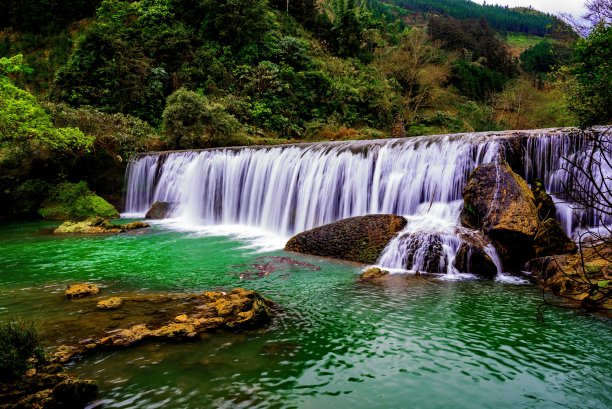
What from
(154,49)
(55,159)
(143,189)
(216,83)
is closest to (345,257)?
(143,189)

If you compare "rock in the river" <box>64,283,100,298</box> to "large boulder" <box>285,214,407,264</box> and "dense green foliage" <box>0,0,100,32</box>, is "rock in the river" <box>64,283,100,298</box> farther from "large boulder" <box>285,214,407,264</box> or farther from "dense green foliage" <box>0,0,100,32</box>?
"dense green foliage" <box>0,0,100,32</box>

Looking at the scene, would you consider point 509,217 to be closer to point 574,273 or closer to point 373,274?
point 574,273

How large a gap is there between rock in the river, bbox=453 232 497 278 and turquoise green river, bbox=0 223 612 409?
0.70 meters

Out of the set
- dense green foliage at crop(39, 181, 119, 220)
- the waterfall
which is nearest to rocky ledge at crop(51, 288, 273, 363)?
the waterfall

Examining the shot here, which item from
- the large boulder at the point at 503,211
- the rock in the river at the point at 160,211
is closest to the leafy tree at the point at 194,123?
the rock in the river at the point at 160,211

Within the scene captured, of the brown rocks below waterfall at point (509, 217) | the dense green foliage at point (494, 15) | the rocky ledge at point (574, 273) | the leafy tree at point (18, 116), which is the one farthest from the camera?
the dense green foliage at point (494, 15)

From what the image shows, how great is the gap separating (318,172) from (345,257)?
5.27 m

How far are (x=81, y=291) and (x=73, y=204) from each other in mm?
13192

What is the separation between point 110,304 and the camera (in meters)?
6.26

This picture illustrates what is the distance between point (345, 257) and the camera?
1013 cm

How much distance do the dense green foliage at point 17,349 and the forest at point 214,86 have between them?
40.4ft

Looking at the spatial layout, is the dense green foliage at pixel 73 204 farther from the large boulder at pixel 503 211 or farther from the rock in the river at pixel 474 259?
the rock in the river at pixel 474 259

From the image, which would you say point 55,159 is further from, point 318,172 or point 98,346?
point 98,346

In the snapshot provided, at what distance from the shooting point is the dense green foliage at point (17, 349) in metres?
3.55
